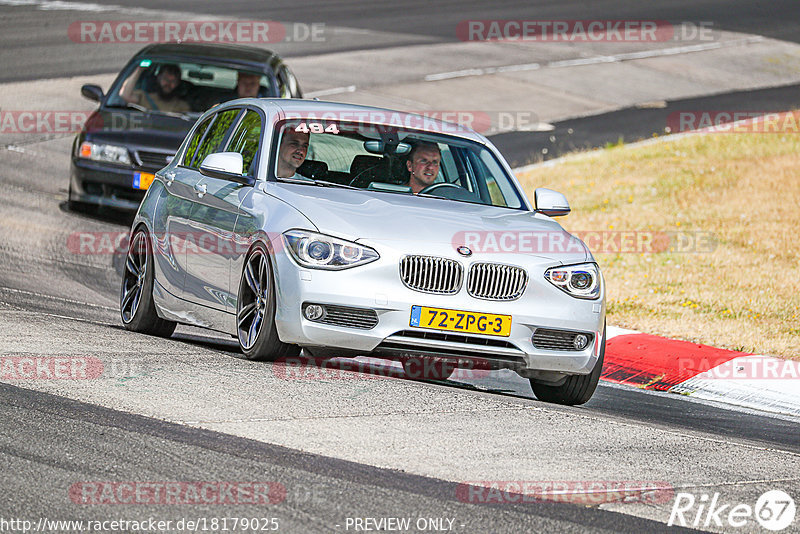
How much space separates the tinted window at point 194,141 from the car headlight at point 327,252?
8.31 ft

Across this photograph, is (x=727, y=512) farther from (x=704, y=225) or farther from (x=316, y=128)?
(x=704, y=225)

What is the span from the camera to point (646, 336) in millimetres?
11406

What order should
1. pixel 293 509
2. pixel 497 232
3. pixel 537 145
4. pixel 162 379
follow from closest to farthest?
pixel 293 509 < pixel 162 379 < pixel 497 232 < pixel 537 145

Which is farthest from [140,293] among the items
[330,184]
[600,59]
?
[600,59]

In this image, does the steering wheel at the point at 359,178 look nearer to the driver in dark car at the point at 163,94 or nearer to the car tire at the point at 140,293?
the car tire at the point at 140,293

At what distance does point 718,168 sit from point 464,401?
493 inches

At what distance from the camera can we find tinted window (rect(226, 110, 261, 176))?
8.90 metres

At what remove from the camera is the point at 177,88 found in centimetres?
1581

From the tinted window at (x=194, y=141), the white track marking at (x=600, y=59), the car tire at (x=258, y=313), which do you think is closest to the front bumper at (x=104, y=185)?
the tinted window at (x=194, y=141)

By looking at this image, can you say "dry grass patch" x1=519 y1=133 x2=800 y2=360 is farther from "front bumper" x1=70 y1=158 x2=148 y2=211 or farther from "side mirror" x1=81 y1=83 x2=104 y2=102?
"side mirror" x1=81 y1=83 x2=104 y2=102

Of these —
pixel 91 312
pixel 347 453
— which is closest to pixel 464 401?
pixel 347 453

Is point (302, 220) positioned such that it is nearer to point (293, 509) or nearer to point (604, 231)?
point (293, 509)

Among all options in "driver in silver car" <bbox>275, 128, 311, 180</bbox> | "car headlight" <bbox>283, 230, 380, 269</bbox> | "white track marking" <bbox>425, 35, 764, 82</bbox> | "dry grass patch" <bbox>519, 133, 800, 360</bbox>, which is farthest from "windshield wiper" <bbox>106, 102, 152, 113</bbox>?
"white track marking" <bbox>425, 35, 764, 82</bbox>

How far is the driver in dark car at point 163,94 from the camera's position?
15.7 meters
